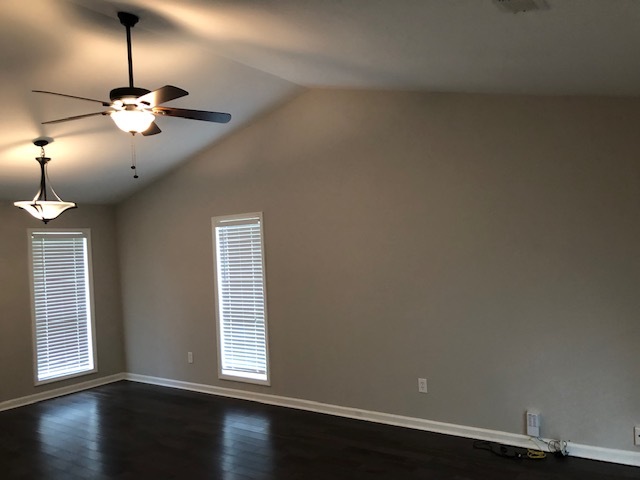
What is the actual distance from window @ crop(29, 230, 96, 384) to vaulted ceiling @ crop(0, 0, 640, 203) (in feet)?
4.45

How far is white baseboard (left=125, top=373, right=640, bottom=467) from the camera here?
3.58 meters

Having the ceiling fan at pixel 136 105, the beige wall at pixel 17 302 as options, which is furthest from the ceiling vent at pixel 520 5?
the beige wall at pixel 17 302

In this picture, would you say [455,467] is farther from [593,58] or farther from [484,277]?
[593,58]

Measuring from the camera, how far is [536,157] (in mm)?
3811

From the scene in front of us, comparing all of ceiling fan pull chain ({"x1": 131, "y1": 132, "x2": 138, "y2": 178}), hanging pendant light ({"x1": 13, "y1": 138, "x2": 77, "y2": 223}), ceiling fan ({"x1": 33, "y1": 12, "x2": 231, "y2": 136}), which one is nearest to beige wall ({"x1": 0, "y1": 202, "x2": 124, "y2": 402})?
ceiling fan pull chain ({"x1": 131, "y1": 132, "x2": 138, "y2": 178})

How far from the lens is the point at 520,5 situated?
2061 mm

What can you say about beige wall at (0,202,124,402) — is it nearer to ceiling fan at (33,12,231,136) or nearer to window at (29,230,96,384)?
window at (29,230,96,384)

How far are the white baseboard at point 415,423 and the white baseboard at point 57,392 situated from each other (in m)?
0.89

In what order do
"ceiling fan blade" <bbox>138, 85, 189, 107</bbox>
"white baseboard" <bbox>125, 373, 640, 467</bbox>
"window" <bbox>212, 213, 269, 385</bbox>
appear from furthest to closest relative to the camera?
"window" <bbox>212, 213, 269, 385</bbox> → "white baseboard" <bbox>125, 373, 640, 467</bbox> → "ceiling fan blade" <bbox>138, 85, 189, 107</bbox>

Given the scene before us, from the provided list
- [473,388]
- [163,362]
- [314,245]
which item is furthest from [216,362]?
[473,388]

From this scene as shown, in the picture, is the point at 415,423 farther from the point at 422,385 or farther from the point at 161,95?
the point at 161,95

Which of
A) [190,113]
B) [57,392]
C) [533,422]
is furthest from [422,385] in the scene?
[57,392]

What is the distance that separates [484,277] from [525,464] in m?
1.37

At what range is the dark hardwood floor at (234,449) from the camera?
11.8 ft
